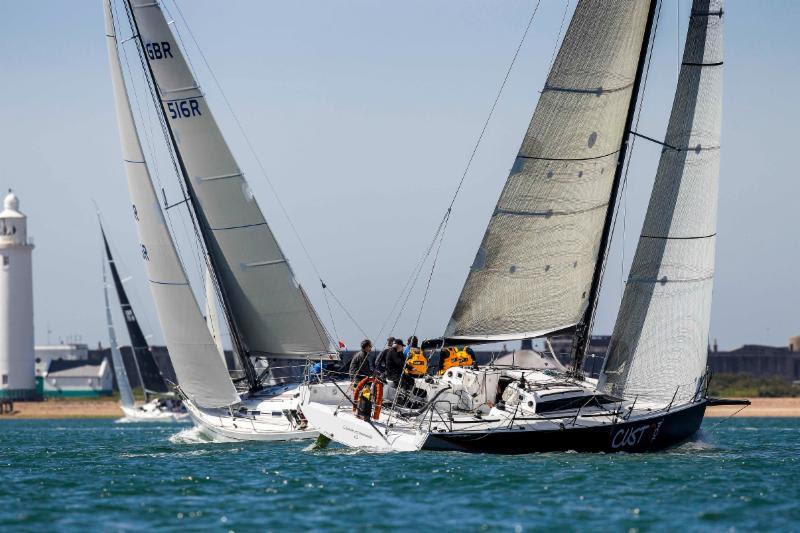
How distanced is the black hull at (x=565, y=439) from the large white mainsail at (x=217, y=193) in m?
11.6

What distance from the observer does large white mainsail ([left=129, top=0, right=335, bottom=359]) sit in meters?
36.3

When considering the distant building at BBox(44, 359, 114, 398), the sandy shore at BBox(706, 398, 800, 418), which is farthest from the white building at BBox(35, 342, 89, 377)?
the sandy shore at BBox(706, 398, 800, 418)

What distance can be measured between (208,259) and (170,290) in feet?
5.30

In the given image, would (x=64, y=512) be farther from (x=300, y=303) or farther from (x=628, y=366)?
(x=300, y=303)

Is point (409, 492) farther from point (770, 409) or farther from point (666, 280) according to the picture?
point (770, 409)

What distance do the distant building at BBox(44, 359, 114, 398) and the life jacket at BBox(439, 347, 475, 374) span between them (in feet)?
248

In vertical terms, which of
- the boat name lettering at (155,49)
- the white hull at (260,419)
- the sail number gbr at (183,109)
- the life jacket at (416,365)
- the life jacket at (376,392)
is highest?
the boat name lettering at (155,49)

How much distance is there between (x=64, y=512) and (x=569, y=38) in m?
13.4

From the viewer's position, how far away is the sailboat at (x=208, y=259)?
35.3 m

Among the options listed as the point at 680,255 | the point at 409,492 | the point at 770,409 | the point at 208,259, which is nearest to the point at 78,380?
the point at 770,409

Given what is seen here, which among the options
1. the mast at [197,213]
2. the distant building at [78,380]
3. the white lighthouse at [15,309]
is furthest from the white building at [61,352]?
the mast at [197,213]

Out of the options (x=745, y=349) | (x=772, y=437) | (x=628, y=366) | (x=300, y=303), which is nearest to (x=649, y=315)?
(x=628, y=366)

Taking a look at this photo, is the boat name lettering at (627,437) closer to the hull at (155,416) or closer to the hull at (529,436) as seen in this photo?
the hull at (529,436)

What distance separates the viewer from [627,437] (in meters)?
26.5
